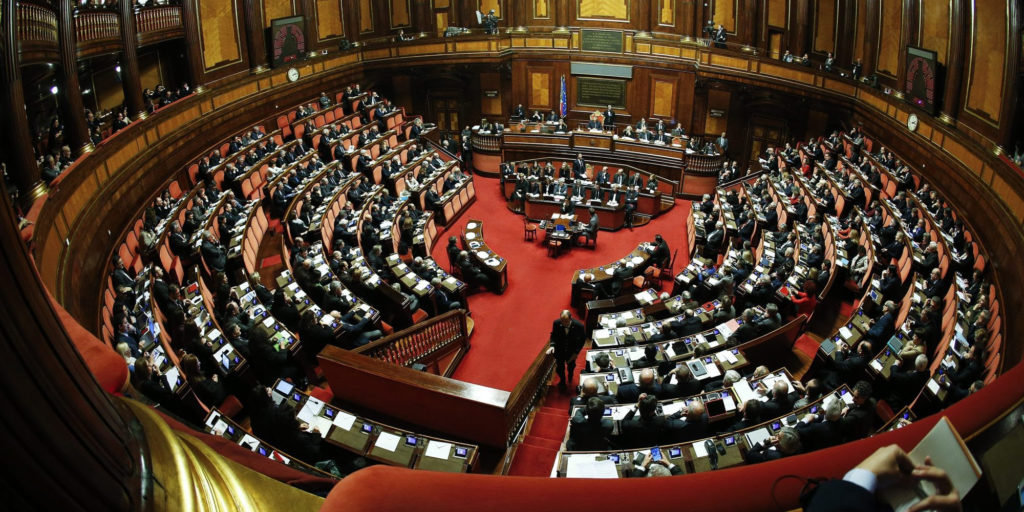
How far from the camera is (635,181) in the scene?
53.7 feet

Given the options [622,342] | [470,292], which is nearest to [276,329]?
[470,292]

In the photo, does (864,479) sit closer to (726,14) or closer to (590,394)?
(590,394)

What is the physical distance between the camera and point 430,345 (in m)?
9.12

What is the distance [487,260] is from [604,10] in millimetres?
12441

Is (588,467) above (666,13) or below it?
below

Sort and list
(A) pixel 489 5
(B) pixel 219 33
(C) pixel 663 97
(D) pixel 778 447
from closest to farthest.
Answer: (D) pixel 778 447, (B) pixel 219 33, (C) pixel 663 97, (A) pixel 489 5

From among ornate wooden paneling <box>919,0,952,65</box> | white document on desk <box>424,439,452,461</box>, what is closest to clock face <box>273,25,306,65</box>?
white document on desk <box>424,439,452,461</box>

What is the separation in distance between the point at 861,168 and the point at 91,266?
1547cm

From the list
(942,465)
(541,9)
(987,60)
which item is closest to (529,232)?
(987,60)

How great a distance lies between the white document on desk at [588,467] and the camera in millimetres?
6023

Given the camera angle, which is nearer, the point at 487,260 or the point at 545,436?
the point at 545,436

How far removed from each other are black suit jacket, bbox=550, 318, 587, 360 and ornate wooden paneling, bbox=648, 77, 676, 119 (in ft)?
46.1

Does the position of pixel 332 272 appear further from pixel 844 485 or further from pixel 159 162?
pixel 844 485

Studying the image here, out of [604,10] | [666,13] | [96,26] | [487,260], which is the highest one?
[604,10]
